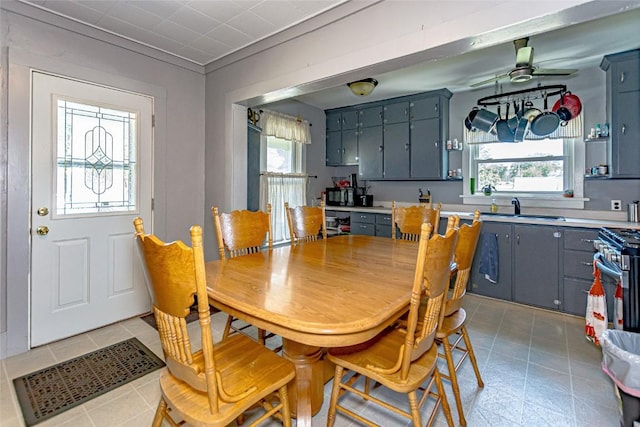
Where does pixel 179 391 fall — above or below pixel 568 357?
above

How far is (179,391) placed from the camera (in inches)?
47.0

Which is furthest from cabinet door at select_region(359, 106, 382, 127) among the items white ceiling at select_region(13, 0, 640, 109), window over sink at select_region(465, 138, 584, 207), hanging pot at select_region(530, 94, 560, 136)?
hanging pot at select_region(530, 94, 560, 136)

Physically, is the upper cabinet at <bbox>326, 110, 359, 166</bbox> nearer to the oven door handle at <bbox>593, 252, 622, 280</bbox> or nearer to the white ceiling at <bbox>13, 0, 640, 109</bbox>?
the white ceiling at <bbox>13, 0, 640, 109</bbox>

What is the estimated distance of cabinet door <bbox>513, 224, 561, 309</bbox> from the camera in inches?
125

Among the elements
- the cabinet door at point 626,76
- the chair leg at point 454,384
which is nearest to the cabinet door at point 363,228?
the chair leg at point 454,384

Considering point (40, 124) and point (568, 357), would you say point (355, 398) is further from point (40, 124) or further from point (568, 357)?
point (40, 124)

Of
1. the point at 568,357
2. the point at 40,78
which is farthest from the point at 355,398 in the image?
the point at 40,78

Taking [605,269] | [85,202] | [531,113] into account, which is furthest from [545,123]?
[85,202]

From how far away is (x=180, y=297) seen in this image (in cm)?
105

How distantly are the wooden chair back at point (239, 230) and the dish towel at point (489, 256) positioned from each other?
247 centimetres

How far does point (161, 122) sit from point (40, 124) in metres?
0.95

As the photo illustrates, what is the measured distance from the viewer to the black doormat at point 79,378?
6.00ft

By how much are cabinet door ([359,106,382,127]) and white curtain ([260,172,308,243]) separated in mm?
1219

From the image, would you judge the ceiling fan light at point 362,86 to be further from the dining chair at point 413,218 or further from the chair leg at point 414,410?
the chair leg at point 414,410
